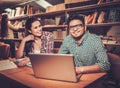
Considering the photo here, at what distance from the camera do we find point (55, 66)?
1.43 metres

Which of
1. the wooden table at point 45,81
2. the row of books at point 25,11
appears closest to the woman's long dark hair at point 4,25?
the row of books at point 25,11

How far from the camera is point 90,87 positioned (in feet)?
4.52

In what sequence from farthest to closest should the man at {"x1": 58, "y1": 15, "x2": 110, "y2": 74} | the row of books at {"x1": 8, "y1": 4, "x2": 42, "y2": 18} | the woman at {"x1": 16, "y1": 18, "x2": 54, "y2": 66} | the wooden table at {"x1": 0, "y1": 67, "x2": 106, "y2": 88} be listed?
1. the row of books at {"x1": 8, "y1": 4, "x2": 42, "y2": 18}
2. the woman at {"x1": 16, "y1": 18, "x2": 54, "y2": 66}
3. the man at {"x1": 58, "y1": 15, "x2": 110, "y2": 74}
4. the wooden table at {"x1": 0, "y1": 67, "x2": 106, "y2": 88}

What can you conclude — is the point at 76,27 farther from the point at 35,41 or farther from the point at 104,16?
the point at 104,16

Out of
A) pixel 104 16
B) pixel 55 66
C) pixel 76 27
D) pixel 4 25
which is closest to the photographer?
pixel 55 66

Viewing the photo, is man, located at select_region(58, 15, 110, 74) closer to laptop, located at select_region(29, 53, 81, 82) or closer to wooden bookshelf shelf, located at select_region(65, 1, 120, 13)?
laptop, located at select_region(29, 53, 81, 82)

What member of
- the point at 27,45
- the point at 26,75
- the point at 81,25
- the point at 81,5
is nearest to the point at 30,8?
the point at 81,5

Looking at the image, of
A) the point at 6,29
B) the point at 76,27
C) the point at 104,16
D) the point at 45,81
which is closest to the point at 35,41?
the point at 76,27

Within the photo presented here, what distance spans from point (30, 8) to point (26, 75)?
371cm

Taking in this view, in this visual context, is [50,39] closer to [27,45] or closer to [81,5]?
[27,45]

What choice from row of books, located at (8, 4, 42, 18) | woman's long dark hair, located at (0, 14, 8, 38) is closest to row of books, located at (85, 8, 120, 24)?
row of books, located at (8, 4, 42, 18)

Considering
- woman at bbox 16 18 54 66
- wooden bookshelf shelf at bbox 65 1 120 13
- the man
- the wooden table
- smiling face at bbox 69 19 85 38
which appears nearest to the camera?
the wooden table

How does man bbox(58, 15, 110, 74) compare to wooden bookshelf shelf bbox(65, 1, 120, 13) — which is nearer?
man bbox(58, 15, 110, 74)

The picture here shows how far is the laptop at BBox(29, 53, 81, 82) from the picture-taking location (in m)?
1.35
